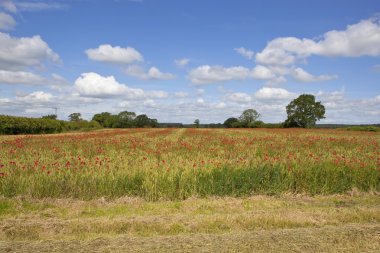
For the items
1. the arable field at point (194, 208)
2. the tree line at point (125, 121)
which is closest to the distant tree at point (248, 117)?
the tree line at point (125, 121)

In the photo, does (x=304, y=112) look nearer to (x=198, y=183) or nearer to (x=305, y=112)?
(x=305, y=112)

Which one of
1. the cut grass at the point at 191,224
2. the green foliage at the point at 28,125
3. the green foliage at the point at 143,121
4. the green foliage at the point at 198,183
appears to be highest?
the green foliage at the point at 143,121

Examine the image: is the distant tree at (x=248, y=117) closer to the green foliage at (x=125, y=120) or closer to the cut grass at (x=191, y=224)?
the green foliage at (x=125, y=120)

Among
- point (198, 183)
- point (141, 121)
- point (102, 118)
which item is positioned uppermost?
point (102, 118)

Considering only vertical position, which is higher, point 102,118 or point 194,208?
point 102,118

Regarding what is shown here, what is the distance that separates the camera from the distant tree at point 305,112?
94625 mm

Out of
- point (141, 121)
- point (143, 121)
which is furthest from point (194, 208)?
point (143, 121)

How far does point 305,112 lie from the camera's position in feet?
312

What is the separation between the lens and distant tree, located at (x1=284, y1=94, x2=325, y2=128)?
310ft

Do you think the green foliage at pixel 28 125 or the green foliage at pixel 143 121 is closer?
the green foliage at pixel 28 125

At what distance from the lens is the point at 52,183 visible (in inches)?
359

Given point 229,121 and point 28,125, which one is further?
point 229,121

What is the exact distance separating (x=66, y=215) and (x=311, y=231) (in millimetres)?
4977

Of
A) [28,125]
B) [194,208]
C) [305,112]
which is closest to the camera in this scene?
[194,208]
